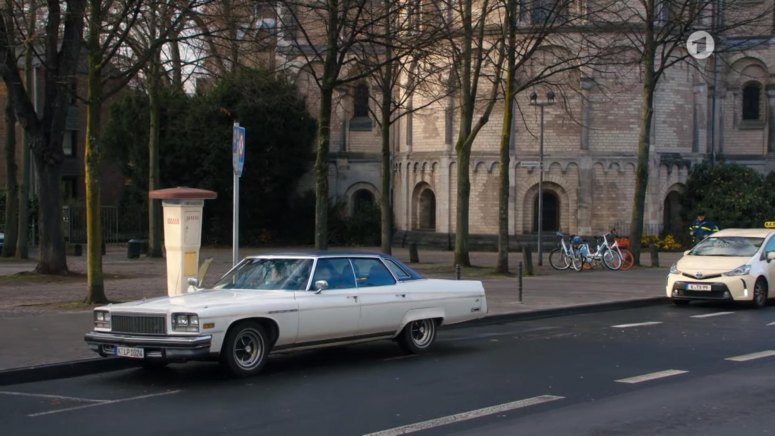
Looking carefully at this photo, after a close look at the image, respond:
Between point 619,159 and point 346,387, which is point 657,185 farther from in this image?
point 346,387

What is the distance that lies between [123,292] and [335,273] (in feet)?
32.2

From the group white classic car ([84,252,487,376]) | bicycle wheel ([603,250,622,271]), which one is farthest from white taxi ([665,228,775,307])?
bicycle wheel ([603,250,622,271])

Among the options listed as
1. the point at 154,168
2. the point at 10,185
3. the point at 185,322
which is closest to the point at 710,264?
the point at 185,322

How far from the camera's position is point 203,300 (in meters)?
11.1

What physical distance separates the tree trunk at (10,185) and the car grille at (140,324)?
2068 centimetres

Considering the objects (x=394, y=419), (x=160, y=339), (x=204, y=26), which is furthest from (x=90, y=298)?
(x=394, y=419)

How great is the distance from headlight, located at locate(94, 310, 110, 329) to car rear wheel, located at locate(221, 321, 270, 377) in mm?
1434

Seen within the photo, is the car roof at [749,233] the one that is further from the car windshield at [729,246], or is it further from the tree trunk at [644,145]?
the tree trunk at [644,145]

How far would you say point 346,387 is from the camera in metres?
Answer: 10.6

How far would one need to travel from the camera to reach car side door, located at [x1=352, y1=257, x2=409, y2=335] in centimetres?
1229

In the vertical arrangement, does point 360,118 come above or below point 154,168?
above

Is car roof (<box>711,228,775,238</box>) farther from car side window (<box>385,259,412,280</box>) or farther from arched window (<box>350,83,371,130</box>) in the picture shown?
arched window (<box>350,83,371,130</box>)

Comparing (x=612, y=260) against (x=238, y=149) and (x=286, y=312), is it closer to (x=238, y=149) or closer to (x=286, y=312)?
(x=238, y=149)

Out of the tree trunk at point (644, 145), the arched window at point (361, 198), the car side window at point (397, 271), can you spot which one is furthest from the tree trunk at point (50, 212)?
the arched window at point (361, 198)
